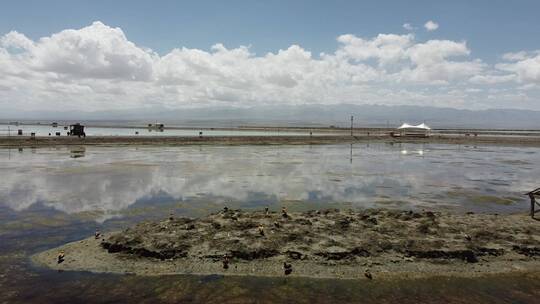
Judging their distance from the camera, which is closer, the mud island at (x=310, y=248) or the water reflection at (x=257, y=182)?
the mud island at (x=310, y=248)

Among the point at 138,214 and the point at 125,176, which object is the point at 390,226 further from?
the point at 125,176

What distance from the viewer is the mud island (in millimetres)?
14820

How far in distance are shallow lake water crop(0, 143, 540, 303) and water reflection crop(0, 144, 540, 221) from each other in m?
0.10

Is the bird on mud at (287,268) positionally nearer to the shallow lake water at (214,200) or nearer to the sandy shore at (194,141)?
the shallow lake water at (214,200)

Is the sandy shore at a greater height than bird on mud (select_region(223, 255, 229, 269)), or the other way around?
the sandy shore

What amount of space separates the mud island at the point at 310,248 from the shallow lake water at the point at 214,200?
0.78 meters

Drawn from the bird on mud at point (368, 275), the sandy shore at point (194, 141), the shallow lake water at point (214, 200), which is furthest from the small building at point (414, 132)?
the bird on mud at point (368, 275)

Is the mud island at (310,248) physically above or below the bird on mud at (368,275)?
above

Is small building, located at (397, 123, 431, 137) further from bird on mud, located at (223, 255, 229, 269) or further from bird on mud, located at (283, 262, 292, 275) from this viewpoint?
bird on mud, located at (223, 255, 229, 269)

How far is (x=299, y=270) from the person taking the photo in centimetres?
1466

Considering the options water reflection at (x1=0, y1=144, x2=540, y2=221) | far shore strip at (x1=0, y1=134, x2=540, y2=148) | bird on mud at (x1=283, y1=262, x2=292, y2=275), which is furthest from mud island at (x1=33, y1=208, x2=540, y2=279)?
far shore strip at (x1=0, y1=134, x2=540, y2=148)

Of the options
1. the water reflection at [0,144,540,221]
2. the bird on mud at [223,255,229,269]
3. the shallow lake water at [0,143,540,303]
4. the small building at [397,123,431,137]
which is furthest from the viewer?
the small building at [397,123,431,137]

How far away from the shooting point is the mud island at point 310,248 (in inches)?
583

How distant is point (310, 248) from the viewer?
16312mm
